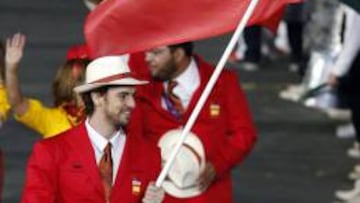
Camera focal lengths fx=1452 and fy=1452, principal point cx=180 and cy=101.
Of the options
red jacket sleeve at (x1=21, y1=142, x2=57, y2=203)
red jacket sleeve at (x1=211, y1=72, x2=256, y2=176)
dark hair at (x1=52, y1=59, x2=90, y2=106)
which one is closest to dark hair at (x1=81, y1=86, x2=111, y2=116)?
red jacket sleeve at (x1=21, y1=142, x2=57, y2=203)

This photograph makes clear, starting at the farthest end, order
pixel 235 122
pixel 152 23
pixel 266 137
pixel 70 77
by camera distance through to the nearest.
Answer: pixel 266 137, pixel 235 122, pixel 70 77, pixel 152 23

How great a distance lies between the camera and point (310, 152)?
13.8m

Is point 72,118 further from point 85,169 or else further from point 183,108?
point 85,169

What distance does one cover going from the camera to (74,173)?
729cm

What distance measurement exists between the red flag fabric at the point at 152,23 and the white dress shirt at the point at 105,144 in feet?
1.85

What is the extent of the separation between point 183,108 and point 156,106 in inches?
6.3

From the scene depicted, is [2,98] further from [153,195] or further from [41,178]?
[153,195]

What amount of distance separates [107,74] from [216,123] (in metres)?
1.39

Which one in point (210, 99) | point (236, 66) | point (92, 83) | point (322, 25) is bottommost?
point (236, 66)

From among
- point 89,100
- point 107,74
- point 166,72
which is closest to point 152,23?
point 107,74

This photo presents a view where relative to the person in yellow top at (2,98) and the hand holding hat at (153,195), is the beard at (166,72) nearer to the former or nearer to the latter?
the person in yellow top at (2,98)

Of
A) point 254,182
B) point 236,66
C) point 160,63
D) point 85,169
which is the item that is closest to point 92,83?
point 85,169

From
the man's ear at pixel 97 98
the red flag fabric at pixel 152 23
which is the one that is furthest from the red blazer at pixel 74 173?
the red flag fabric at pixel 152 23

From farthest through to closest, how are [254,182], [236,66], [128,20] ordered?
[236,66] → [254,182] → [128,20]
